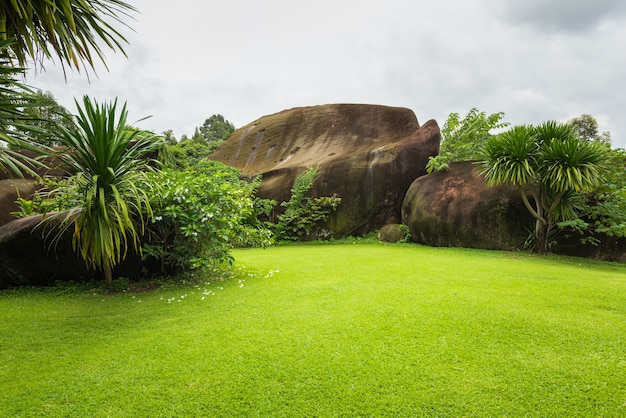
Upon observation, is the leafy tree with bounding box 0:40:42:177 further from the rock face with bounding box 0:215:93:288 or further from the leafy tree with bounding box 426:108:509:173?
the leafy tree with bounding box 426:108:509:173

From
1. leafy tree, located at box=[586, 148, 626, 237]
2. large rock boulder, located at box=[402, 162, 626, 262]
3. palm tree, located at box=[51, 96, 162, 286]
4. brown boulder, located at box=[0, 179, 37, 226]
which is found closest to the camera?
palm tree, located at box=[51, 96, 162, 286]

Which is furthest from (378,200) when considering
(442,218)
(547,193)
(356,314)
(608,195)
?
(356,314)

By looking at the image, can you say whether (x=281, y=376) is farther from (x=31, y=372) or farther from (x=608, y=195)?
(x=608, y=195)

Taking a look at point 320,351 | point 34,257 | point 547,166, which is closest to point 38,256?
point 34,257

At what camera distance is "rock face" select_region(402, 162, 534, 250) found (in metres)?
7.32

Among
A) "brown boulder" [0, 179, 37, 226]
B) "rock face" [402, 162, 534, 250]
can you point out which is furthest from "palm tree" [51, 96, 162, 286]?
"rock face" [402, 162, 534, 250]

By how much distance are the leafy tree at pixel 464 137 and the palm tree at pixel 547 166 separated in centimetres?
162

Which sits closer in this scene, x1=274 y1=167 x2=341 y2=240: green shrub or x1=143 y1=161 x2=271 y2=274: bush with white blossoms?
x1=143 y1=161 x2=271 y2=274: bush with white blossoms

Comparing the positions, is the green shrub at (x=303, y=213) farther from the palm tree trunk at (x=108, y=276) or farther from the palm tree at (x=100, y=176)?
the palm tree at (x=100, y=176)

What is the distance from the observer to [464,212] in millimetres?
7824

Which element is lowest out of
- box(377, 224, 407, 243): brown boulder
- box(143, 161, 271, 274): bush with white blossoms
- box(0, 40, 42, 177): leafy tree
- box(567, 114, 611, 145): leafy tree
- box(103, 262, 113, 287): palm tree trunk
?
box(103, 262, 113, 287): palm tree trunk

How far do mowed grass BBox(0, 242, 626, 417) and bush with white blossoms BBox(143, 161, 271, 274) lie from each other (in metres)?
0.57

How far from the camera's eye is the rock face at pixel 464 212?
24.0 ft

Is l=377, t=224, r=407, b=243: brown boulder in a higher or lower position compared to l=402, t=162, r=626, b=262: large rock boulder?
lower
